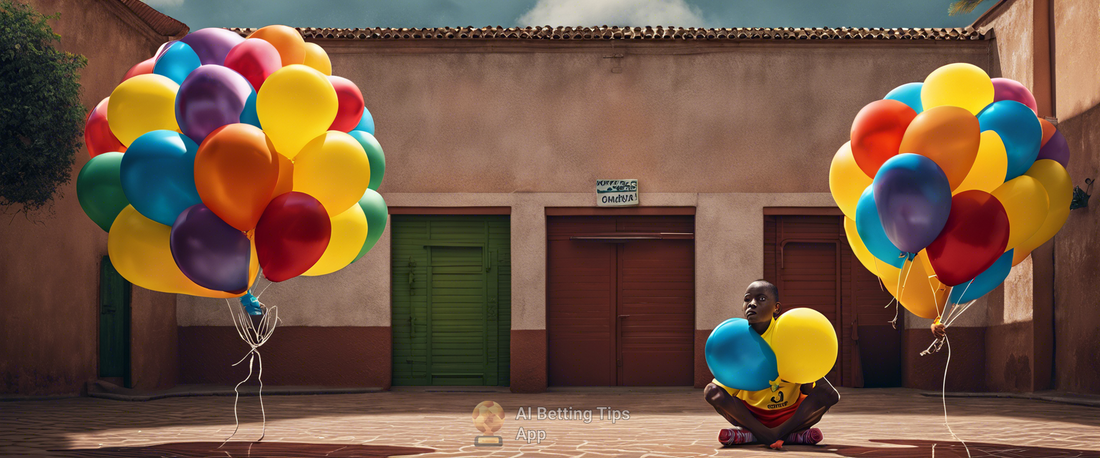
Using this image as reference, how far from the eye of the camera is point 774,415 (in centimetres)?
657

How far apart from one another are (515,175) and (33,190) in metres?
6.26

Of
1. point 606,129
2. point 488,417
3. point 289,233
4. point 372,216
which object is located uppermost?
point 606,129

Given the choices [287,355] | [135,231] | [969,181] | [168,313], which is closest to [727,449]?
[969,181]

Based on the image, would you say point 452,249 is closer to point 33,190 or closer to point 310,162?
point 33,190

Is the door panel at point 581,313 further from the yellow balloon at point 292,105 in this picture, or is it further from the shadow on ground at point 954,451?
the yellow balloon at point 292,105

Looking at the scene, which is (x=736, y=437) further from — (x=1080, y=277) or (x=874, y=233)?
(x=1080, y=277)

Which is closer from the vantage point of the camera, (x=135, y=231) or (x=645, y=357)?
(x=135, y=231)

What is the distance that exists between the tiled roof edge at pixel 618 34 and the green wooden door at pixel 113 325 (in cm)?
455

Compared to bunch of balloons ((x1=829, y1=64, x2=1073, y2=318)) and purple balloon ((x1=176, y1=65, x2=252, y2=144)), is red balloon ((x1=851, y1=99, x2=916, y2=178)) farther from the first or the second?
purple balloon ((x1=176, y1=65, x2=252, y2=144))

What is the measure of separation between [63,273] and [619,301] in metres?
7.62

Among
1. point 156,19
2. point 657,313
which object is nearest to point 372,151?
point 657,313

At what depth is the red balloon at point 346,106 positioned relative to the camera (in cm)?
669

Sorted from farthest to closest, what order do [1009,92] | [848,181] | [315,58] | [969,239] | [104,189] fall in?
[315,58] → [848,181] → [1009,92] → [104,189] → [969,239]

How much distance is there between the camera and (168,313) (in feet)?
42.1
